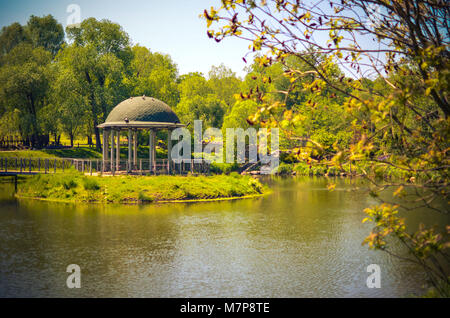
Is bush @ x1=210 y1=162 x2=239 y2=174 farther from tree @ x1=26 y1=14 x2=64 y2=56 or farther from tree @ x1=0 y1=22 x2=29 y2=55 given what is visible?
tree @ x1=0 y1=22 x2=29 y2=55

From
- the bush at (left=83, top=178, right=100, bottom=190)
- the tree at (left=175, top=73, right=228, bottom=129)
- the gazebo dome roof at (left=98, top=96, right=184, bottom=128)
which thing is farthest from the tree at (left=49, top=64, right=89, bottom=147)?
the bush at (left=83, top=178, right=100, bottom=190)

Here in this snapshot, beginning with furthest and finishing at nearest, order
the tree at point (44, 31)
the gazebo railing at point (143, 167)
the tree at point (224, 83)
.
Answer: the tree at point (224, 83), the tree at point (44, 31), the gazebo railing at point (143, 167)

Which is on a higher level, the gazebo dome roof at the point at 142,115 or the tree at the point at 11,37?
the tree at the point at 11,37

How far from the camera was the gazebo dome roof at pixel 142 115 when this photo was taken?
39325 mm

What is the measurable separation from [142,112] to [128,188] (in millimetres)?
8669

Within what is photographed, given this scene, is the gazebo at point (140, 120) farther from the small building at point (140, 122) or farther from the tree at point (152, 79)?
the tree at point (152, 79)

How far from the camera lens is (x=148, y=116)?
39750 mm

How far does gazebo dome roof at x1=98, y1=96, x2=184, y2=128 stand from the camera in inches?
1548

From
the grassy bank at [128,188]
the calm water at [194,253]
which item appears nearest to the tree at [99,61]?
the grassy bank at [128,188]

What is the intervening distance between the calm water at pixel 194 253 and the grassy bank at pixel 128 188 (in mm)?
3310

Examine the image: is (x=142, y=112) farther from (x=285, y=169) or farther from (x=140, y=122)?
(x=285, y=169)

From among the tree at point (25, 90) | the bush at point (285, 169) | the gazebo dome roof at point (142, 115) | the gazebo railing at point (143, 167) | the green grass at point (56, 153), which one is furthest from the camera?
the bush at point (285, 169)

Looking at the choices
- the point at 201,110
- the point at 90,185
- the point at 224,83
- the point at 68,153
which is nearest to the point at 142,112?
the point at 90,185
